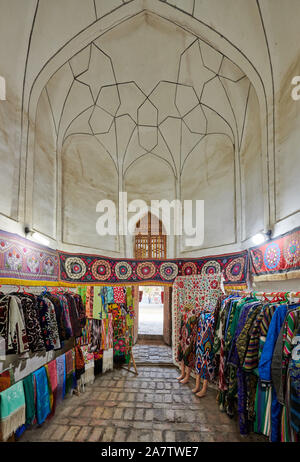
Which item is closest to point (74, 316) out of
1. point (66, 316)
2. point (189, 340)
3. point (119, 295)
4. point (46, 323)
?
point (66, 316)

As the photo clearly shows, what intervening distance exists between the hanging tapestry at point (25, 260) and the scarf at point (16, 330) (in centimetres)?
62

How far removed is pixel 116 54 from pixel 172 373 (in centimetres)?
729

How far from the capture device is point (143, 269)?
22.1ft

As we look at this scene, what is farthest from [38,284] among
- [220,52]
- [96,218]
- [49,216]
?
[220,52]

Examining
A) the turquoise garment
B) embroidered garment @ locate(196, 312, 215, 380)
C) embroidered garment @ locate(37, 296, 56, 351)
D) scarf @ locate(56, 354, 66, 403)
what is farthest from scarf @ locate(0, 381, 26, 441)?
embroidered garment @ locate(196, 312, 215, 380)

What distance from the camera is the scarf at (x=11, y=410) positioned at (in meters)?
2.69

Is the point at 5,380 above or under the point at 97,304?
under

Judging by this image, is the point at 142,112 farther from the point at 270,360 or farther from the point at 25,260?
the point at 270,360

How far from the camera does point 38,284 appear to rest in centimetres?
445

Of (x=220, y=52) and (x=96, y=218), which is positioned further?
(x=96, y=218)

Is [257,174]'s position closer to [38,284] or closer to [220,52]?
[220,52]

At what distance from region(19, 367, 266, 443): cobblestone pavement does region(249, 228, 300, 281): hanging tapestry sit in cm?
216

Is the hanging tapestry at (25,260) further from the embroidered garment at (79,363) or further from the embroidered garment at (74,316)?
the embroidered garment at (79,363)

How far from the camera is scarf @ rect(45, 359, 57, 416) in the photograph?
3.67 m
